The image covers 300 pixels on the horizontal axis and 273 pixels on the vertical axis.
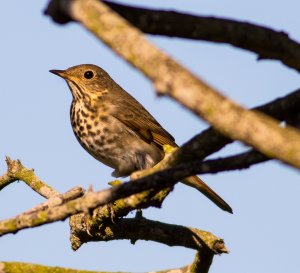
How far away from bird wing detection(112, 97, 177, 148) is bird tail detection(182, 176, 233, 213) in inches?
25.5

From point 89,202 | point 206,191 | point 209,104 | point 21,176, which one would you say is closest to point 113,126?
point 206,191

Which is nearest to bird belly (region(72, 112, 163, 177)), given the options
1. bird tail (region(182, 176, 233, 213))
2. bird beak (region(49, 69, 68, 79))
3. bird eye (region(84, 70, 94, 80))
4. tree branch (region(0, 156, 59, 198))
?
bird tail (region(182, 176, 233, 213))

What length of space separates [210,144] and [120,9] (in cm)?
73

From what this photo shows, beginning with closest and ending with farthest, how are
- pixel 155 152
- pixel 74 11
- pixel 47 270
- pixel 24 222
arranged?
pixel 74 11, pixel 24 222, pixel 47 270, pixel 155 152

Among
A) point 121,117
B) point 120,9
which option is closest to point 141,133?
point 121,117

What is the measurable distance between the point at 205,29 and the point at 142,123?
623 cm

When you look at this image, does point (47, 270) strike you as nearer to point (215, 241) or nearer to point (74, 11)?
point (215, 241)

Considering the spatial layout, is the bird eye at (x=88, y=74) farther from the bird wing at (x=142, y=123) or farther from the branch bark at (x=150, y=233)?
the branch bark at (x=150, y=233)

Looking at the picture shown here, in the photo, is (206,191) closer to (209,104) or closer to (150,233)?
(150,233)

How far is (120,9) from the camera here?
3.02 meters

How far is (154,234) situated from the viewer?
5.82 meters

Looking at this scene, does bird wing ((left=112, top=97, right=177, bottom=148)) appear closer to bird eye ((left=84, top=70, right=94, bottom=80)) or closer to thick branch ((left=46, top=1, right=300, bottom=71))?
bird eye ((left=84, top=70, right=94, bottom=80))

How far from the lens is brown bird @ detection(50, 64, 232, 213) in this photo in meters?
8.32

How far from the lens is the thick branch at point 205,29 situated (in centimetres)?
292
